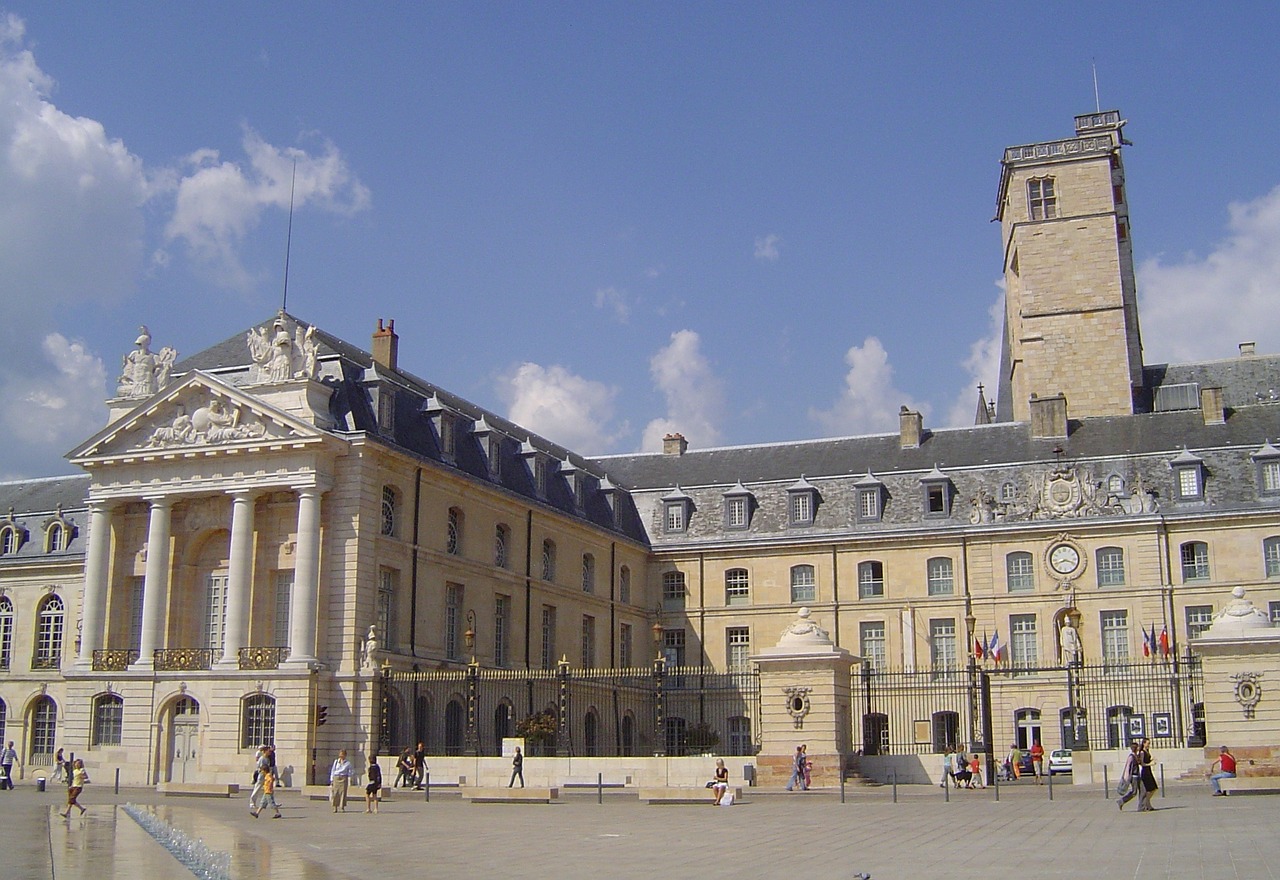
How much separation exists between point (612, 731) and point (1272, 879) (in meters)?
31.8

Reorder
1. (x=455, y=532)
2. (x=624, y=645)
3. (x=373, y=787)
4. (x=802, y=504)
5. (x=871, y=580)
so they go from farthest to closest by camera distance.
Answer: (x=624, y=645) → (x=802, y=504) → (x=871, y=580) → (x=455, y=532) → (x=373, y=787)

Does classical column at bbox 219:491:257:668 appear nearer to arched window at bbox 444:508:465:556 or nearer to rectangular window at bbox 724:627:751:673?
arched window at bbox 444:508:465:556

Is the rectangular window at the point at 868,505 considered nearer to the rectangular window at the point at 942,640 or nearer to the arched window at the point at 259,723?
the rectangular window at the point at 942,640

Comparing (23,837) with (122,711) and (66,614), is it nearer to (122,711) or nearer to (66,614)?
(122,711)

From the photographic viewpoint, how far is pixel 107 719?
36969mm

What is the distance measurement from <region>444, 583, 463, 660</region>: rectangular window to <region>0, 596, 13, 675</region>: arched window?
17.0 meters

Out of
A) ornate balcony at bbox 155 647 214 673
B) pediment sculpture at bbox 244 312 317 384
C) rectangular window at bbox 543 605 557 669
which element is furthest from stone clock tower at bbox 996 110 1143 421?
ornate balcony at bbox 155 647 214 673

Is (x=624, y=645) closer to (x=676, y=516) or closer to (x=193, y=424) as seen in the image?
(x=676, y=516)

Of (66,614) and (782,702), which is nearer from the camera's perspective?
(782,702)

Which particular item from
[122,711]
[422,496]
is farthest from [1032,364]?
[122,711]

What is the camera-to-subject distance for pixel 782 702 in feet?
90.6

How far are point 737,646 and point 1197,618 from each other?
51.4ft

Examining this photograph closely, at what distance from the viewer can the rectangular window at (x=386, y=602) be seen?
36938mm

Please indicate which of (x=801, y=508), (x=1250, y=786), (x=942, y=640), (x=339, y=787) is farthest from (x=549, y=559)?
(x=1250, y=786)
